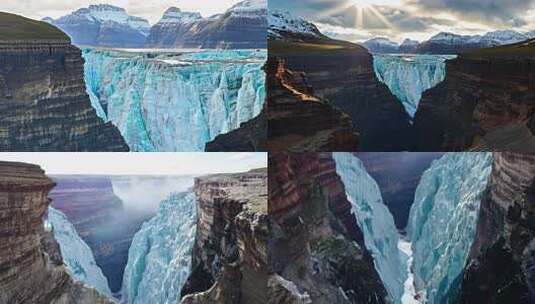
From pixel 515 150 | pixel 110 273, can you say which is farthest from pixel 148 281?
pixel 515 150

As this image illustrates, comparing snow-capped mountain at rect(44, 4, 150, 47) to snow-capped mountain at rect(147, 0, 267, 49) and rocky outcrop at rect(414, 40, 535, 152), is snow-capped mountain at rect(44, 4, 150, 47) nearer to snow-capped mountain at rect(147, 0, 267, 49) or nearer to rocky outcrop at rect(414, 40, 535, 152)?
snow-capped mountain at rect(147, 0, 267, 49)

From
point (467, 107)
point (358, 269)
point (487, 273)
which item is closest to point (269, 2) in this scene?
point (467, 107)

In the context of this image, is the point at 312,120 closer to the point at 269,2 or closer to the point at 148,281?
the point at 269,2

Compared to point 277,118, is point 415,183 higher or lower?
lower

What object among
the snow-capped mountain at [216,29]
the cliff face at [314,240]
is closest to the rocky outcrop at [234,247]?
the cliff face at [314,240]

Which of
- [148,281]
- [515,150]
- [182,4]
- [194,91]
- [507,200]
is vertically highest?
[182,4]

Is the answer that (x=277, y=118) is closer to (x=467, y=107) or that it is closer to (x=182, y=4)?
(x=182, y=4)

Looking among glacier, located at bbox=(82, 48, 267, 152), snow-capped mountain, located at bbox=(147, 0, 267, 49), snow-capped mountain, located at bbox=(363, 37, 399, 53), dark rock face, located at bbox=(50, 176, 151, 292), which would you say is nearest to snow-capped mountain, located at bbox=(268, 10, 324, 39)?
snow-capped mountain, located at bbox=(147, 0, 267, 49)
